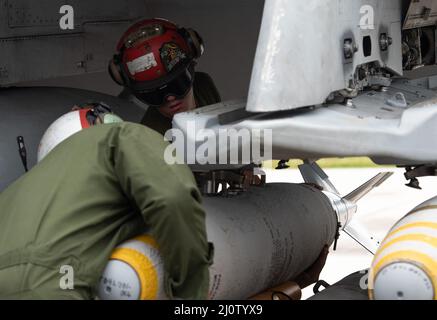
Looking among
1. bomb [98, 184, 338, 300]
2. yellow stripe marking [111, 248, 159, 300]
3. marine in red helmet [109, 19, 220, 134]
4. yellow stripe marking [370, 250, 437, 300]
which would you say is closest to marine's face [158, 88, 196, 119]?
marine in red helmet [109, 19, 220, 134]

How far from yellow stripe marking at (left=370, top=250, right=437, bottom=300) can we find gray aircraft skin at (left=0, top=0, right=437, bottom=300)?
1.42ft

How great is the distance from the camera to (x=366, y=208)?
12.4m

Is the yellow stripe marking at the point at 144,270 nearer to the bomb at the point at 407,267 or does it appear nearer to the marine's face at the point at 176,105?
the bomb at the point at 407,267

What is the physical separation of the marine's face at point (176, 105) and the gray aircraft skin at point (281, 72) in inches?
16.0

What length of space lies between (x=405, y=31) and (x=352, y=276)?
125 centimetres

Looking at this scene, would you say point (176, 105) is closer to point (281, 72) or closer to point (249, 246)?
point (249, 246)

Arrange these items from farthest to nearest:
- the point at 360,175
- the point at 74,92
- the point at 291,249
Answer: the point at 360,175 → the point at 74,92 → the point at 291,249

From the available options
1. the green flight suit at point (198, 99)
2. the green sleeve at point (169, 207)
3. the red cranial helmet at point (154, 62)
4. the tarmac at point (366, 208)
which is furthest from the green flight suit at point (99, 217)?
the tarmac at point (366, 208)

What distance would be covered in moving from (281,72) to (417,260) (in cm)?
81

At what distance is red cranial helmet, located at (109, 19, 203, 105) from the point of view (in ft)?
16.5

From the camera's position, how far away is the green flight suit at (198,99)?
5.44m

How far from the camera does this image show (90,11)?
18.9 feet

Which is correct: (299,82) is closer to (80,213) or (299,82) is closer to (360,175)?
(80,213)
